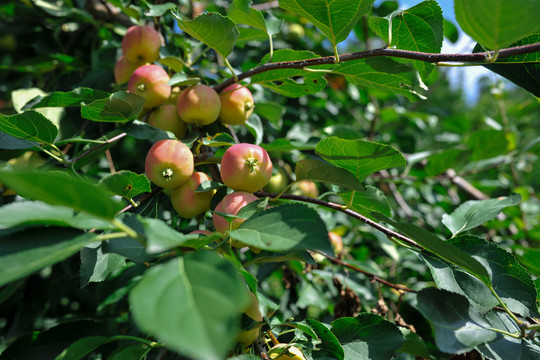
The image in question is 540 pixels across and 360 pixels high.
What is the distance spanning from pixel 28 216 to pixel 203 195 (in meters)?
0.39

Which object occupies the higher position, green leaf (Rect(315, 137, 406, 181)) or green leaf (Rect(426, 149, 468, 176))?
green leaf (Rect(315, 137, 406, 181))

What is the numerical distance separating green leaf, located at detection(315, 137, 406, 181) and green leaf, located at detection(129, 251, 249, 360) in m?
0.35

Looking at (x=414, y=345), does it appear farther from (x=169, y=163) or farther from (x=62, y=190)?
(x=62, y=190)

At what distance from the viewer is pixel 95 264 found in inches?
27.3

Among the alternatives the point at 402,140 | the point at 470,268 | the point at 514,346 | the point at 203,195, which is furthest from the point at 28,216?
the point at 402,140

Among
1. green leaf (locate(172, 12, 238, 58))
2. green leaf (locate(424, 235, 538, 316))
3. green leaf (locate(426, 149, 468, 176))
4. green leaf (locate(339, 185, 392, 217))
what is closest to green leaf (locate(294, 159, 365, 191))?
green leaf (locate(339, 185, 392, 217))

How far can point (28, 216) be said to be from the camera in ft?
1.47

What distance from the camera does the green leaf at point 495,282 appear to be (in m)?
0.68

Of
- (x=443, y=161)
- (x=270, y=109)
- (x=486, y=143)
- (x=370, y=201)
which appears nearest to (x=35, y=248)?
(x=370, y=201)

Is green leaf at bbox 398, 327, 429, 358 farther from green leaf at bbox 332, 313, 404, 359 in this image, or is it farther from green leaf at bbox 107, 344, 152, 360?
green leaf at bbox 107, 344, 152, 360

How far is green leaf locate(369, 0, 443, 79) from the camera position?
0.77m

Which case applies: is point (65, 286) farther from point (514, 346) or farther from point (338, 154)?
point (514, 346)

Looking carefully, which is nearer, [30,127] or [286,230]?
[286,230]

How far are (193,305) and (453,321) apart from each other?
1.57 feet
